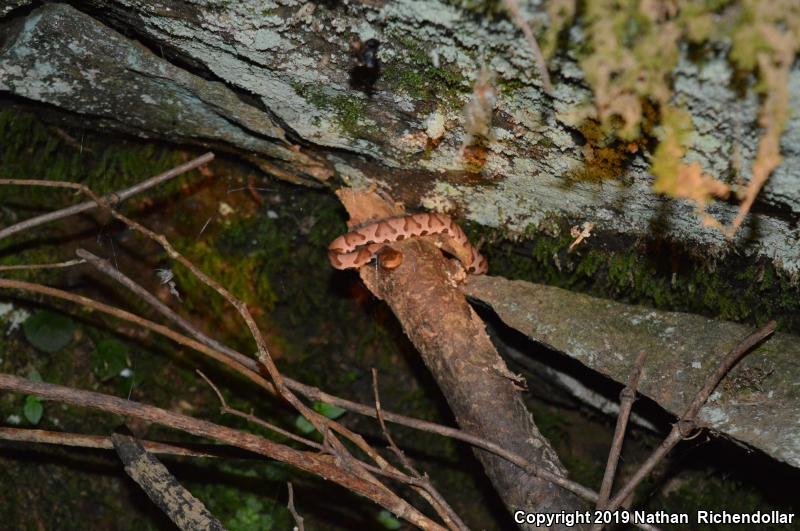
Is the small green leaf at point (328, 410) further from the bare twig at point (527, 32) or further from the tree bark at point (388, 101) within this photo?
the bare twig at point (527, 32)

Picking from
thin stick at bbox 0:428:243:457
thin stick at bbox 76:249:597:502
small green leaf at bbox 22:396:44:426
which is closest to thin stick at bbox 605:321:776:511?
thin stick at bbox 76:249:597:502

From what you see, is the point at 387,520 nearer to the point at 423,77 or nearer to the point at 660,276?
the point at 660,276

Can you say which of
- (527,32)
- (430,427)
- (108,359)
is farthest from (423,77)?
(108,359)

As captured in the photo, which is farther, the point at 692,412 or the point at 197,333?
the point at 197,333

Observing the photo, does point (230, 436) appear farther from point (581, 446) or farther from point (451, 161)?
point (581, 446)

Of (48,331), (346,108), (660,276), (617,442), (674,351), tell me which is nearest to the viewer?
(617,442)
